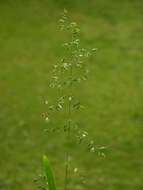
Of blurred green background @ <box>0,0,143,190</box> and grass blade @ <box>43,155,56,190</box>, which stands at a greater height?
grass blade @ <box>43,155,56,190</box>

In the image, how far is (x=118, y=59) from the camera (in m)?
9.80

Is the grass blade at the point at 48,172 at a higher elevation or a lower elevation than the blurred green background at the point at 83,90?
higher

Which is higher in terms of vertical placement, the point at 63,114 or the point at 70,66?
the point at 70,66

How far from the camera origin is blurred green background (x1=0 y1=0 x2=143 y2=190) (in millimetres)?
6496

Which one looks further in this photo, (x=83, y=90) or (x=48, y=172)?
(x=83, y=90)

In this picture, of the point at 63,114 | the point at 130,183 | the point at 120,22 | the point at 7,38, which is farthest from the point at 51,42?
the point at 130,183

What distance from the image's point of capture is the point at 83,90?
8.55 m

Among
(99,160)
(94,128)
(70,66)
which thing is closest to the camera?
(70,66)

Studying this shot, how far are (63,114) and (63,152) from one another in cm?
97

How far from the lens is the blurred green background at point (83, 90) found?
650 cm

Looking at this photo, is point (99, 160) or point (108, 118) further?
point (108, 118)

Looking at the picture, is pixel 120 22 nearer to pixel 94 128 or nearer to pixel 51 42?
pixel 51 42

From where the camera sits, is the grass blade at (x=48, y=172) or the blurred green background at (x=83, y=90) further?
the blurred green background at (x=83, y=90)

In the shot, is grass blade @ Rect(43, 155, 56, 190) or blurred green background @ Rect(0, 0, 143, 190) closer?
grass blade @ Rect(43, 155, 56, 190)
